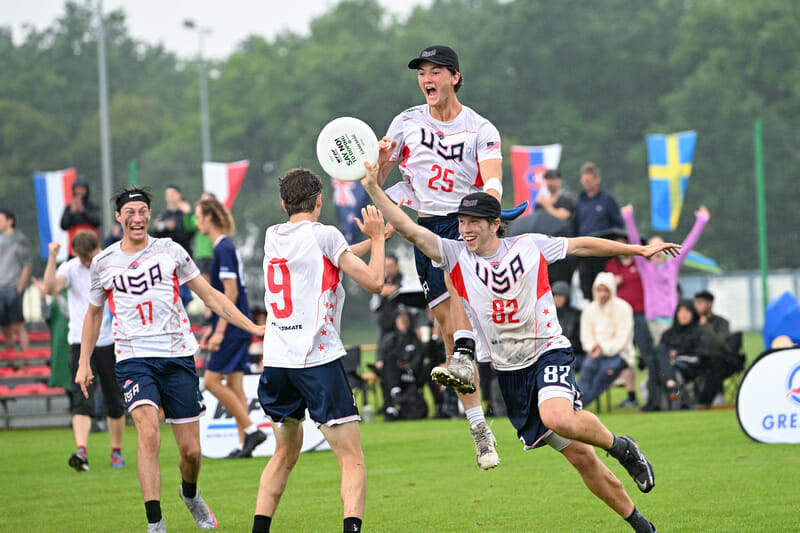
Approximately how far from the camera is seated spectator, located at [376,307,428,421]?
16.6 m

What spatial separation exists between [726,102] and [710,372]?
118ft

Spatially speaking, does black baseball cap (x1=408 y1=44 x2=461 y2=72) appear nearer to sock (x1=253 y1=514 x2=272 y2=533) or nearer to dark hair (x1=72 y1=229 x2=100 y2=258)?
sock (x1=253 y1=514 x2=272 y2=533)

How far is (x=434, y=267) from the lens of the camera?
27.2ft

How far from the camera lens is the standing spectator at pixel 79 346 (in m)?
11.9

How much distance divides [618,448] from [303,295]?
222cm

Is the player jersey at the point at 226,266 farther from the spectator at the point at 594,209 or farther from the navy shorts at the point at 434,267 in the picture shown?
the spectator at the point at 594,209

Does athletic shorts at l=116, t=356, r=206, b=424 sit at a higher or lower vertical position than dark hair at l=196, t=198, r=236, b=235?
lower

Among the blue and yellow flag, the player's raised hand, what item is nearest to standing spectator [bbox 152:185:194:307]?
the player's raised hand

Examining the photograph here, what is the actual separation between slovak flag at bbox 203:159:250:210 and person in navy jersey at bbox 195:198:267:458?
11162 mm

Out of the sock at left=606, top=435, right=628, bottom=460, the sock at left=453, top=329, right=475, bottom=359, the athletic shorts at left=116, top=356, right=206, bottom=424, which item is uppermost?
the sock at left=453, top=329, right=475, bottom=359

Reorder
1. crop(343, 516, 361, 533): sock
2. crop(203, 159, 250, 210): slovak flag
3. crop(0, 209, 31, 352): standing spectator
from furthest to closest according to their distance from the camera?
1. crop(203, 159, 250, 210): slovak flag
2. crop(0, 209, 31, 352): standing spectator
3. crop(343, 516, 361, 533): sock

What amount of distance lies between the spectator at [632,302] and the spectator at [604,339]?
657 mm

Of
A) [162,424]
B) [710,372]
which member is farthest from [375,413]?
[710,372]

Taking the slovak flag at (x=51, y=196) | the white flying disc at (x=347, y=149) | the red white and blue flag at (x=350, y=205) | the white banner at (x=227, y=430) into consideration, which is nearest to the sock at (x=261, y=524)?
the white flying disc at (x=347, y=149)
